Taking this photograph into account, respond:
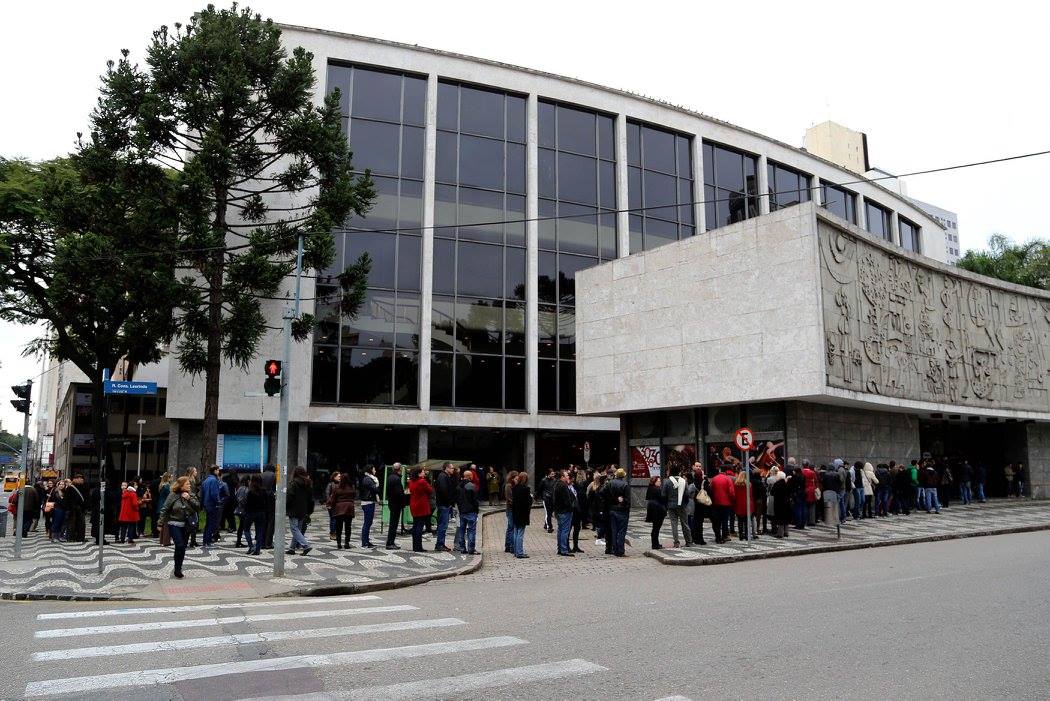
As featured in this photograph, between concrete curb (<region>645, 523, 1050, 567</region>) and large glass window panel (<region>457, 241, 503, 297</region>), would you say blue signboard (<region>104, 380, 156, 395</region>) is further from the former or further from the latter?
concrete curb (<region>645, 523, 1050, 567</region>)

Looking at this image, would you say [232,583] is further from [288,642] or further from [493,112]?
[493,112]

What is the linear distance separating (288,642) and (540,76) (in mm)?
34005

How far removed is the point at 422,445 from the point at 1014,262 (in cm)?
4617

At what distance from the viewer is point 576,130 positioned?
128 ft

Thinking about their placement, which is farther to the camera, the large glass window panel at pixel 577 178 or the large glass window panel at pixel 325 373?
the large glass window panel at pixel 577 178

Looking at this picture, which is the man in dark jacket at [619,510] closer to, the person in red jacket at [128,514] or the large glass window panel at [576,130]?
the person in red jacket at [128,514]

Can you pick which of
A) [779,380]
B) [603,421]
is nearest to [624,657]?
[779,380]

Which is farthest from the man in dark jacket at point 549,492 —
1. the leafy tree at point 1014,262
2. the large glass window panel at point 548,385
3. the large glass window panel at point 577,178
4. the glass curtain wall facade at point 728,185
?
the leafy tree at point 1014,262

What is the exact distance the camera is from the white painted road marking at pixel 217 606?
394 inches

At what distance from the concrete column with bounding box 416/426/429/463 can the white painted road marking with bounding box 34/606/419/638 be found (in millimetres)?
23568

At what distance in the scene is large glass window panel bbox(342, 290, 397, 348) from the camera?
1312 inches

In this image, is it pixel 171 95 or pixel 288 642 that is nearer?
pixel 288 642

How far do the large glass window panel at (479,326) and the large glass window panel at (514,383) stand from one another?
882 mm

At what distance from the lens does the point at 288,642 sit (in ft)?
26.6
